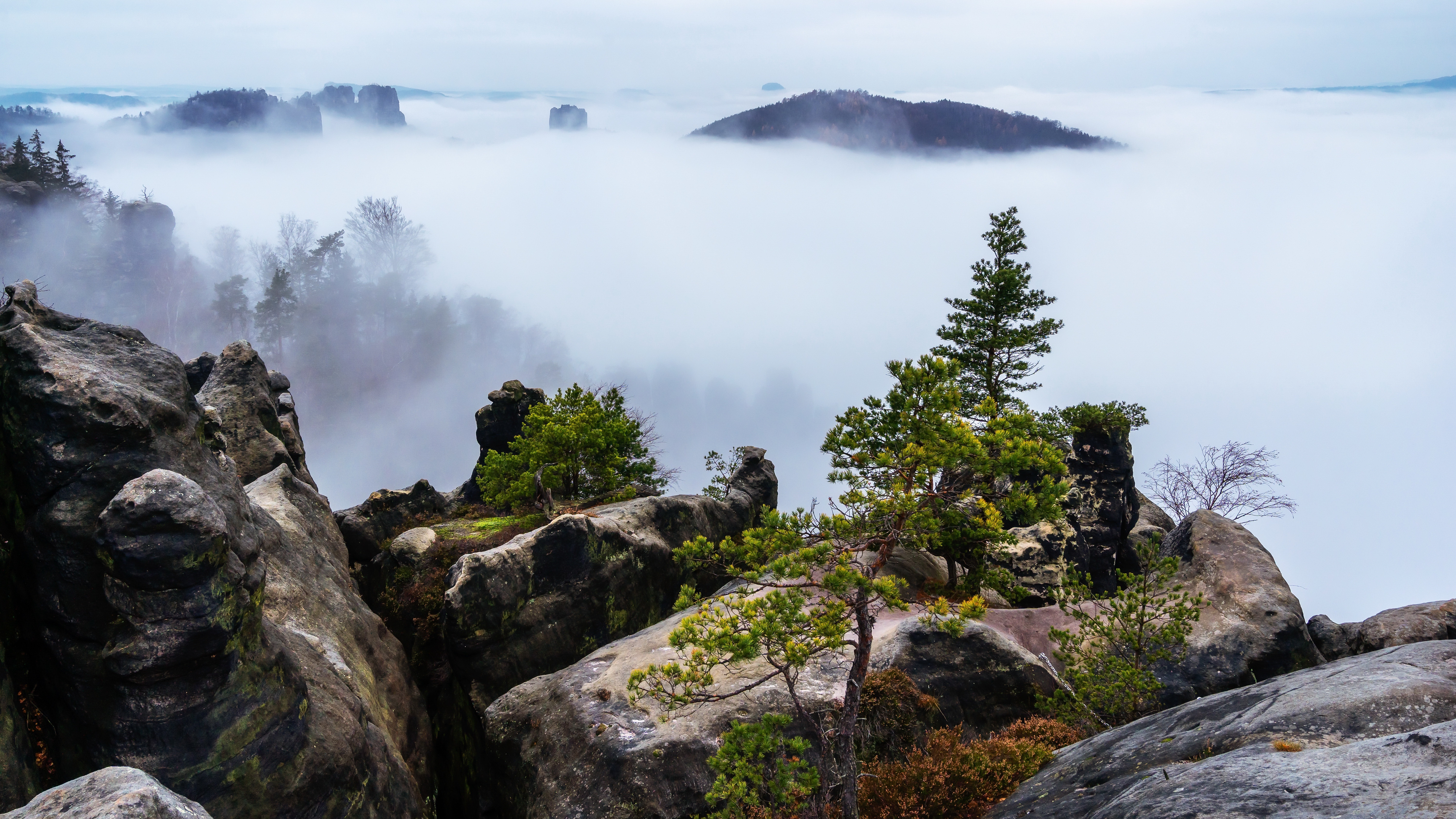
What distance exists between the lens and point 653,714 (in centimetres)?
1664

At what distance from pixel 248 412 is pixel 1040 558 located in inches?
1239

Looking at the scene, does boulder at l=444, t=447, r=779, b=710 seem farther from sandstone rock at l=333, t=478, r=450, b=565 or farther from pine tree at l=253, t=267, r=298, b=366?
pine tree at l=253, t=267, r=298, b=366

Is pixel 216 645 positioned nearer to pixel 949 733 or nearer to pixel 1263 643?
pixel 949 733

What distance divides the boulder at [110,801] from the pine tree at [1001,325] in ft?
107

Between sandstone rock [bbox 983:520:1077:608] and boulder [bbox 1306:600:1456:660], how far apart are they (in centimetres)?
759

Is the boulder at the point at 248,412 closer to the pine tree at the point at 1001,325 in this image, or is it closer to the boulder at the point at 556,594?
the boulder at the point at 556,594

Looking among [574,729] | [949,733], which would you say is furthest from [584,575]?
[949,733]

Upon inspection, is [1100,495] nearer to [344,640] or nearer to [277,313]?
[344,640]

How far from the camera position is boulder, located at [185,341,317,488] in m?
29.7

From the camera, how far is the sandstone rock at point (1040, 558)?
2788cm

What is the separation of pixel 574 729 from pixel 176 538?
9.10m

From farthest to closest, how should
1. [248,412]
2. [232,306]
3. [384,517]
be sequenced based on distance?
[232,306] < [384,517] < [248,412]

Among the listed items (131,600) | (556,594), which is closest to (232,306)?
(556,594)

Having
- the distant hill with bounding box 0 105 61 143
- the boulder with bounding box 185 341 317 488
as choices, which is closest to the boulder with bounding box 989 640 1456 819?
the boulder with bounding box 185 341 317 488
